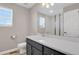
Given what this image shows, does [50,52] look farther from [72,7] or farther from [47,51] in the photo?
[72,7]

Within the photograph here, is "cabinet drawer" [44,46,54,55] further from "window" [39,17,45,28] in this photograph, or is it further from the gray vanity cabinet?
"window" [39,17,45,28]

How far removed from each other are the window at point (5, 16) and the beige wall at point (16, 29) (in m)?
0.06

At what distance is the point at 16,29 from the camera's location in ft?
4.19

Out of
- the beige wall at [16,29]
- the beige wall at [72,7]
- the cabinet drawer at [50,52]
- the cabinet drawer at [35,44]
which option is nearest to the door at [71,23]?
the beige wall at [72,7]

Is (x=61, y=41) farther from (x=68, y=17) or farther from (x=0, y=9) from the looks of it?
(x=0, y=9)

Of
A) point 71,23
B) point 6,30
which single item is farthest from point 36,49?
point 71,23

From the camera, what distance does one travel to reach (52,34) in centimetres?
130

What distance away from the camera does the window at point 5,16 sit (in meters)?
1.20

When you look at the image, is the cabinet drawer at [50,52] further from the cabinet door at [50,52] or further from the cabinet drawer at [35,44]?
the cabinet drawer at [35,44]

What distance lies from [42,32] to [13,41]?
473 mm

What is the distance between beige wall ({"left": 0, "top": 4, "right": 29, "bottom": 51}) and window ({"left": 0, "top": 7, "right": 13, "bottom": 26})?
58 millimetres

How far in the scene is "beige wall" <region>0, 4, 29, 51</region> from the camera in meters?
1.22
